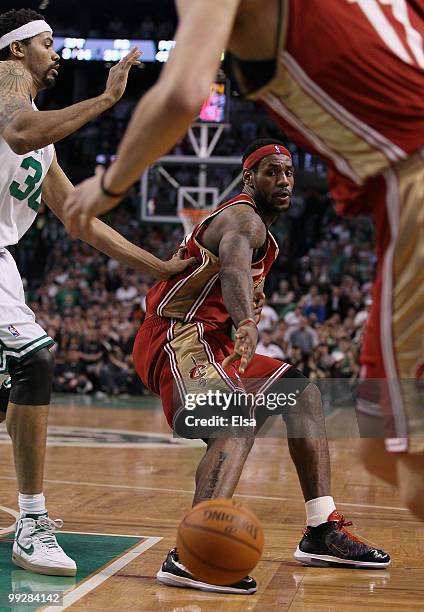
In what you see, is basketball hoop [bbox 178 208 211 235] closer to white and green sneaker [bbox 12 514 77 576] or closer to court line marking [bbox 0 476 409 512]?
court line marking [bbox 0 476 409 512]

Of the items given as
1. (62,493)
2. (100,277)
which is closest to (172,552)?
(62,493)

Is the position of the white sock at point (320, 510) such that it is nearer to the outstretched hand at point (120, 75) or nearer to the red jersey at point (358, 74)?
the outstretched hand at point (120, 75)

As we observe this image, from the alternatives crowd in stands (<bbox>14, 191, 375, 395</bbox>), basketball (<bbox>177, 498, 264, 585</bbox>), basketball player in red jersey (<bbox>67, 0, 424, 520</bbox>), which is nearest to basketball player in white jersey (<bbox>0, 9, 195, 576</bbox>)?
basketball (<bbox>177, 498, 264, 585</bbox>)

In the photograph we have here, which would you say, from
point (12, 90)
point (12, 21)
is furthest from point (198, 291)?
point (12, 21)

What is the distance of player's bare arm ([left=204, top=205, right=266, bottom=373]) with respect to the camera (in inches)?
142

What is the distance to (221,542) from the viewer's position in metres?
3.12

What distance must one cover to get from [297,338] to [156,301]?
10.6 metres

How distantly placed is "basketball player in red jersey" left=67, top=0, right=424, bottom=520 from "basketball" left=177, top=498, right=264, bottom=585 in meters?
1.00

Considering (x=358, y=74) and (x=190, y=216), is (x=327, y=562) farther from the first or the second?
(x=190, y=216)

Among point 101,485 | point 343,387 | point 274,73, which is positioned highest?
point 274,73

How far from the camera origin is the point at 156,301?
445cm

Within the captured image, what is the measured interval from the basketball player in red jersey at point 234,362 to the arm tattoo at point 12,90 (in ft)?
3.24

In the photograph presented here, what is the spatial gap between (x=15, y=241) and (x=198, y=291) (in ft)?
2.91

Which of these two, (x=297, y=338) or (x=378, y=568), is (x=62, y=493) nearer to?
(x=378, y=568)
